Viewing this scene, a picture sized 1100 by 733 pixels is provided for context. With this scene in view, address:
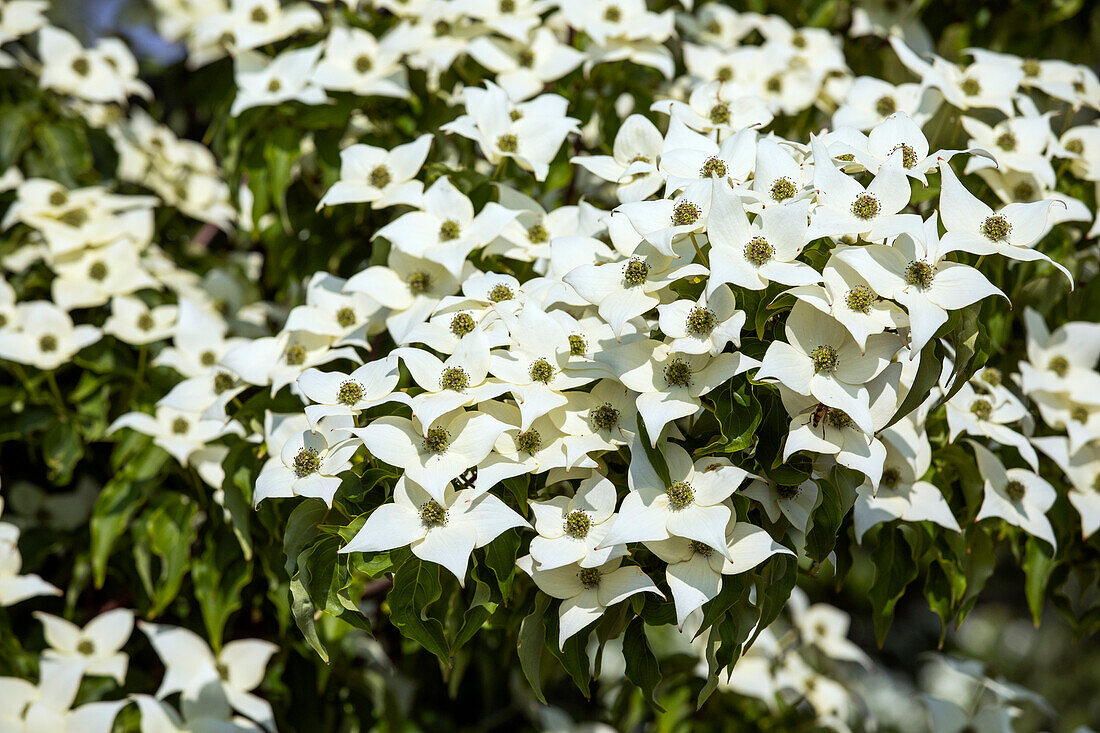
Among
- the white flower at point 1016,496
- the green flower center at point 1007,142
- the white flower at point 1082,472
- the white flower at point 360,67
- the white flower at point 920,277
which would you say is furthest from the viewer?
the white flower at point 360,67

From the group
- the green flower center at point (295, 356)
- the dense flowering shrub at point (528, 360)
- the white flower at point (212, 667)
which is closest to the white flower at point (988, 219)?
the dense flowering shrub at point (528, 360)

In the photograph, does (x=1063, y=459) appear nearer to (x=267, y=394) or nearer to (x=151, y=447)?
(x=267, y=394)

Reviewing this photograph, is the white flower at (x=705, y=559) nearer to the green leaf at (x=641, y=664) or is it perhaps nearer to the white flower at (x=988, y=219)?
the green leaf at (x=641, y=664)

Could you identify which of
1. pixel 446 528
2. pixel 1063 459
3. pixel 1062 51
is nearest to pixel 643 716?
pixel 1063 459

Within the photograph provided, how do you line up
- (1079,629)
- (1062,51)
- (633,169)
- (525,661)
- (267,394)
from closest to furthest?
(525,661) < (633,169) < (267,394) < (1079,629) < (1062,51)

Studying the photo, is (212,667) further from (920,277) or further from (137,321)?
(920,277)
